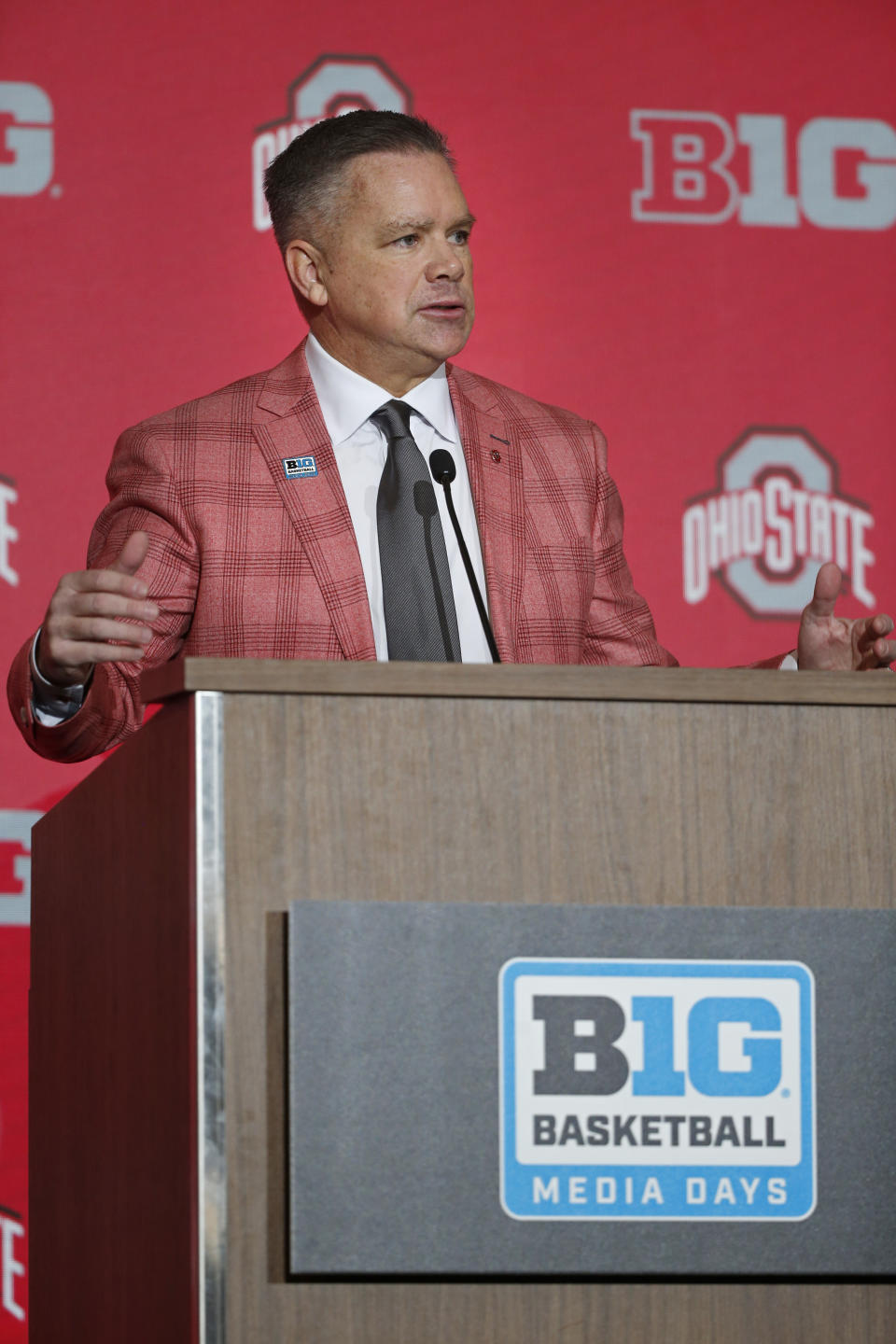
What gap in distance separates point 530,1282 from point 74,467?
184 centimetres

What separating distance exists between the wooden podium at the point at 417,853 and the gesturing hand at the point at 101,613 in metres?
0.11

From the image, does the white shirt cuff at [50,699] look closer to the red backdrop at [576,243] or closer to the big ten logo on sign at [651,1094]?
the big ten logo on sign at [651,1094]

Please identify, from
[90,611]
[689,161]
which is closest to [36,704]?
[90,611]

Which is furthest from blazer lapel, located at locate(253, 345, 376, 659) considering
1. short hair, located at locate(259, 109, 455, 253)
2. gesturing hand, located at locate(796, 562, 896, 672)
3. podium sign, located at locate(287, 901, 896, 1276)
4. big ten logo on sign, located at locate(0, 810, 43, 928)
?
big ten logo on sign, located at locate(0, 810, 43, 928)

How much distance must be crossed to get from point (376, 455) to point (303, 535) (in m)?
0.18

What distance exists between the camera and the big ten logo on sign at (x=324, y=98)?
2660mm

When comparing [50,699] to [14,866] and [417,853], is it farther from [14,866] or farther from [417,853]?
[14,866]

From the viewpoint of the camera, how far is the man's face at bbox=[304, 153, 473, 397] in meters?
1.94

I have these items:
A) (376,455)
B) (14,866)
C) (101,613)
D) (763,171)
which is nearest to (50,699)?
(101,613)

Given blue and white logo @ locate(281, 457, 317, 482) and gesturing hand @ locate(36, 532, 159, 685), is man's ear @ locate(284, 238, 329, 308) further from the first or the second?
gesturing hand @ locate(36, 532, 159, 685)

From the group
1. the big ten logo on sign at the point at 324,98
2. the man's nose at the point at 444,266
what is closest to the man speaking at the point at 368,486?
the man's nose at the point at 444,266

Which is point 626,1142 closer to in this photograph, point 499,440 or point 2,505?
point 499,440

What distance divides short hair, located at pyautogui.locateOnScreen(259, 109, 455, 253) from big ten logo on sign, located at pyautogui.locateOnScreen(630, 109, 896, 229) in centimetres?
80

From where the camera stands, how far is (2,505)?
101 inches
